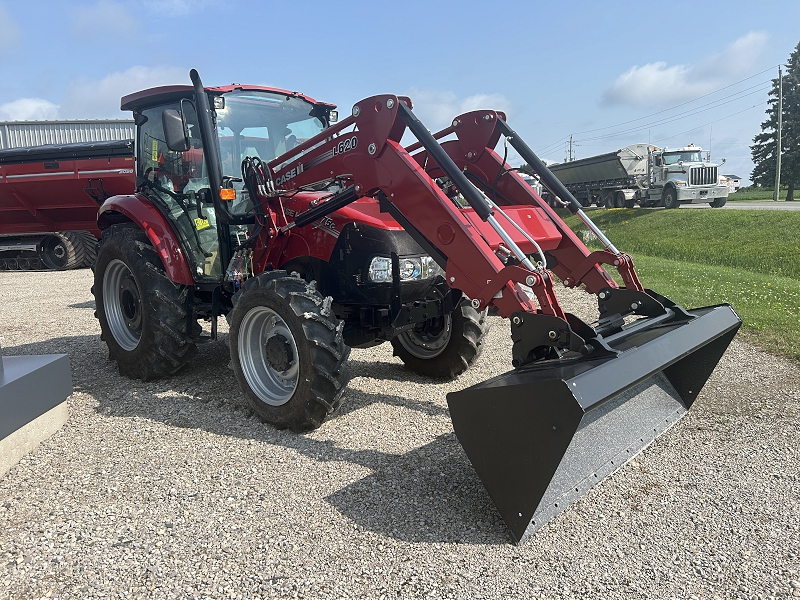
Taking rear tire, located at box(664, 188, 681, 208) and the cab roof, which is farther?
rear tire, located at box(664, 188, 681, 208)

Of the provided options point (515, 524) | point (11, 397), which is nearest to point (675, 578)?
point (515, 524)

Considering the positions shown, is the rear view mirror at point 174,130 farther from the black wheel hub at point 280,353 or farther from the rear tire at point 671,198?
the rear tire at point 671,198

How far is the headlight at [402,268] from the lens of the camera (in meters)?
4.36

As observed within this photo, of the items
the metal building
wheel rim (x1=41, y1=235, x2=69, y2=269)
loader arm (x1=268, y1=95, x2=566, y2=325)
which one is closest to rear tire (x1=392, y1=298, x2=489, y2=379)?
loader arm (x1=268, y1=95, x2=566, y2=325)

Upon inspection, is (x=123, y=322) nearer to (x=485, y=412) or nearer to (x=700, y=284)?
(x=485, y=412)

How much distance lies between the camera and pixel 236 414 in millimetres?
4652

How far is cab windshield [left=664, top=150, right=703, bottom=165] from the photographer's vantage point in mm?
26062

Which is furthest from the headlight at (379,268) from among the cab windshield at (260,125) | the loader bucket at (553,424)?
the cab windshield at (260,125)

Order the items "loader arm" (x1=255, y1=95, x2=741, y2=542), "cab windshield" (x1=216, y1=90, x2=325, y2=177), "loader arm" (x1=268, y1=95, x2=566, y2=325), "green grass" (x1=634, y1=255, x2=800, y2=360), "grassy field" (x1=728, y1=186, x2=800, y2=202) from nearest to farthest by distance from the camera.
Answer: "loader arm" (x1=255, y1=95, x2=741, y2=542) → "loader arm" (x1=268, y1=95, x2=566, y2=325) → "cab windshield" (x1=216, y1=90, x2=325, y2=177) → "green grass" (x1=634, y1=255, x2=800, y2=360) → "grassy field" (x1=728, y1=186, x2=800, y2=202)

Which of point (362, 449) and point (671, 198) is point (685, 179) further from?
point (362, 449)

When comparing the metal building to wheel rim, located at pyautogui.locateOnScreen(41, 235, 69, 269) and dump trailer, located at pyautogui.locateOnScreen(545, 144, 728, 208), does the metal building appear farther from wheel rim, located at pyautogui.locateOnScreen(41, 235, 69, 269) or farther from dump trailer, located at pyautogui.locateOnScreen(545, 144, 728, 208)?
dump trailer, located at pyautogui.locateOnScreen(545, 144, 728, 208)

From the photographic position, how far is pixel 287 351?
427 cm

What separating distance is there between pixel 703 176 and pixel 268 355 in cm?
2564

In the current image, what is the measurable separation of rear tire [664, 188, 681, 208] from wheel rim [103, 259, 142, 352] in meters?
24.1
